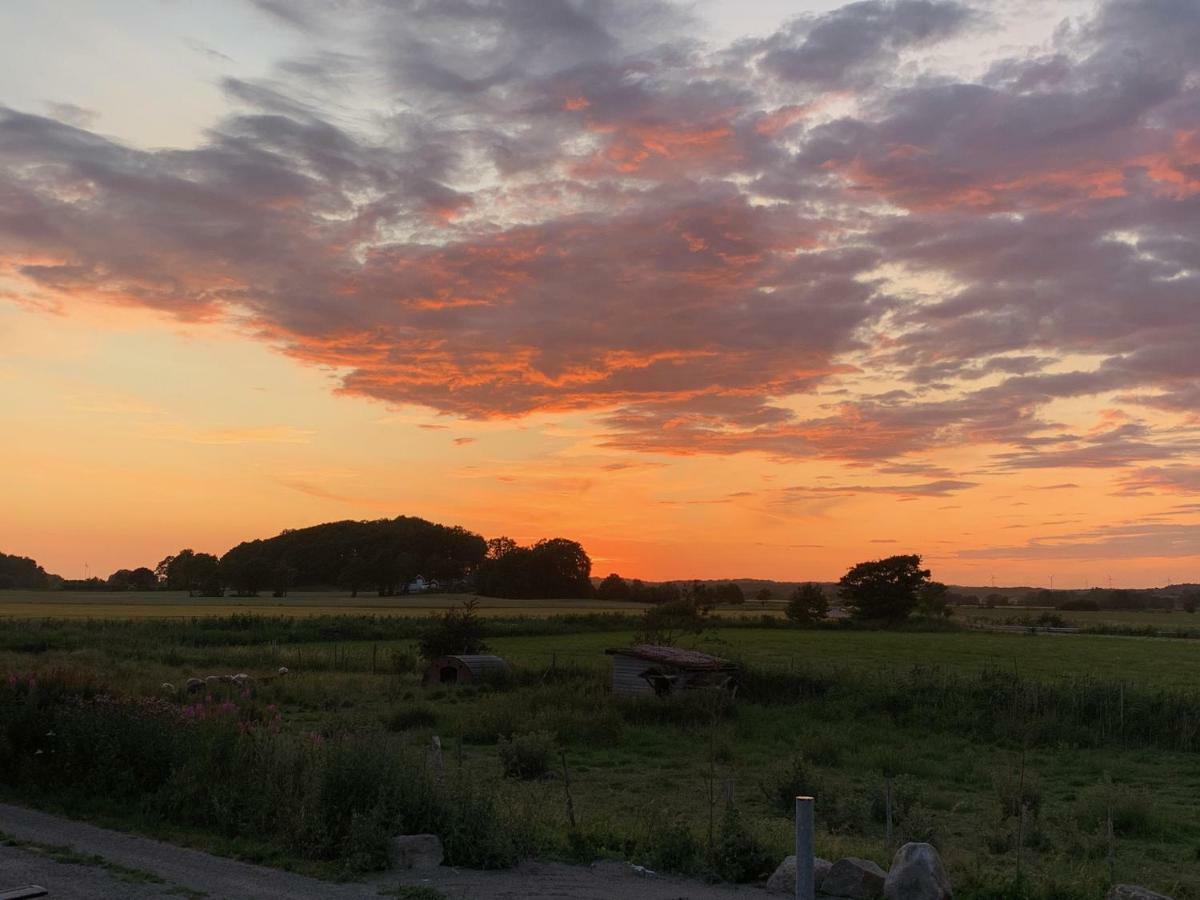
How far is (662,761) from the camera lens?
980 inches

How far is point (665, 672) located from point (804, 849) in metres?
28.9

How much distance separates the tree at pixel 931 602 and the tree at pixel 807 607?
949 centimetres

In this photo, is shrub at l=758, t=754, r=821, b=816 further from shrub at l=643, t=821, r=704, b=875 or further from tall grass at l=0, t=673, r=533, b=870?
shrub at l=643, t=821, r=704, b=875

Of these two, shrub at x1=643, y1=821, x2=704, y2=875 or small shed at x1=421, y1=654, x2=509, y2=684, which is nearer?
shrub at x1=643, y1=821, x2=704, y2=875

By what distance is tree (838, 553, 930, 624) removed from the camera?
298 ft

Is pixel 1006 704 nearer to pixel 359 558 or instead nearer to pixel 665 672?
pixel 665 672

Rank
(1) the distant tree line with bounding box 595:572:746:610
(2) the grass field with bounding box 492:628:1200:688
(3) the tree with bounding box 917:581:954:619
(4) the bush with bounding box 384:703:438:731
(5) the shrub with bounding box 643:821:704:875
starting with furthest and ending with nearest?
(1) the distant tree line with bounding box 595:572:746:610 < (3) the tree with bounding box 917:581:954:619 < (2) the grass field with bounding box 492:628:1200:688 < (4) the bush with bounding box 384:703:438:731 < (5) the shrub with bounding box 643:821:704:875

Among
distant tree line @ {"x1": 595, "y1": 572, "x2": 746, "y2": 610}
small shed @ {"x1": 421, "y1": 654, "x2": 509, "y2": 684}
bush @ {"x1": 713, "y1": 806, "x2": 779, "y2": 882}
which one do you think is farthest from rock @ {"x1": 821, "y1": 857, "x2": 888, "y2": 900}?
distant tree line @ {"x1": 595, "y1": 572, "x2": 746, "y2": 610}

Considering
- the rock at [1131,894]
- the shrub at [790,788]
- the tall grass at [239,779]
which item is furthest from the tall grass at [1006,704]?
the tall grass at [239,779]

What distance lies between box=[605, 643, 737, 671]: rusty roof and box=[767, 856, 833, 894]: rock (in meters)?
23.7

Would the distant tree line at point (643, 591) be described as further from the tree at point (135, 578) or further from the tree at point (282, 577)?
the tree at point (135, 578)

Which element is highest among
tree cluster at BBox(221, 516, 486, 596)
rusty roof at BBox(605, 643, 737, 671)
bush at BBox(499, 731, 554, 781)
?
tree cluster at BBox(221, 516, 486, 596)

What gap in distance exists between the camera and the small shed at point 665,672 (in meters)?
34.8

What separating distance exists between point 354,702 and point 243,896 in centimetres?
2502
